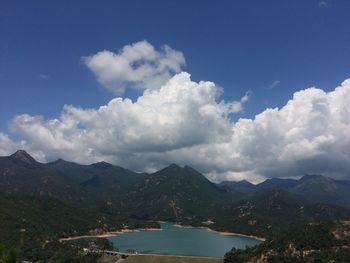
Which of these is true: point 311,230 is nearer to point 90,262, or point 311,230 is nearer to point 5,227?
point 90,262

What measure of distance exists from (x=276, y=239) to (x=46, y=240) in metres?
97.8

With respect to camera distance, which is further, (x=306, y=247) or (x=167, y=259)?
(x=167, y=259)

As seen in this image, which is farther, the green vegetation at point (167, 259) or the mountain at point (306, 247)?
the green vegetation at point (167, 259)

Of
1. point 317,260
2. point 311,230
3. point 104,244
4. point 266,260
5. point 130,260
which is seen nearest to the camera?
point 317,260

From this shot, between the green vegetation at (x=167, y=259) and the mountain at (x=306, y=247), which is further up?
the mountain at (x=306, y=247)

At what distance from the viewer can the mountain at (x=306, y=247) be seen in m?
133

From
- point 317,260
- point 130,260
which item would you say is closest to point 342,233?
point 317,260

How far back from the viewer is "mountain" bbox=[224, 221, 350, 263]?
133125 mm

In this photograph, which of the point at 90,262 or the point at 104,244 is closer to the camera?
the point at 90,262

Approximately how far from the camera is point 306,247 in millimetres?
142000

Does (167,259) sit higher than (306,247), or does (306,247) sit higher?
(306,247)

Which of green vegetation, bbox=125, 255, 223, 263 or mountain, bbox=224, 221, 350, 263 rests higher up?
mountain, bbox=224, 221, 350, 263

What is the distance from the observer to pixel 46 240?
17225 centimetres

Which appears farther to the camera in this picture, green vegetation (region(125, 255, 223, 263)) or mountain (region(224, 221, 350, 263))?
green vegetation (region(125, 255, 223, 263))
